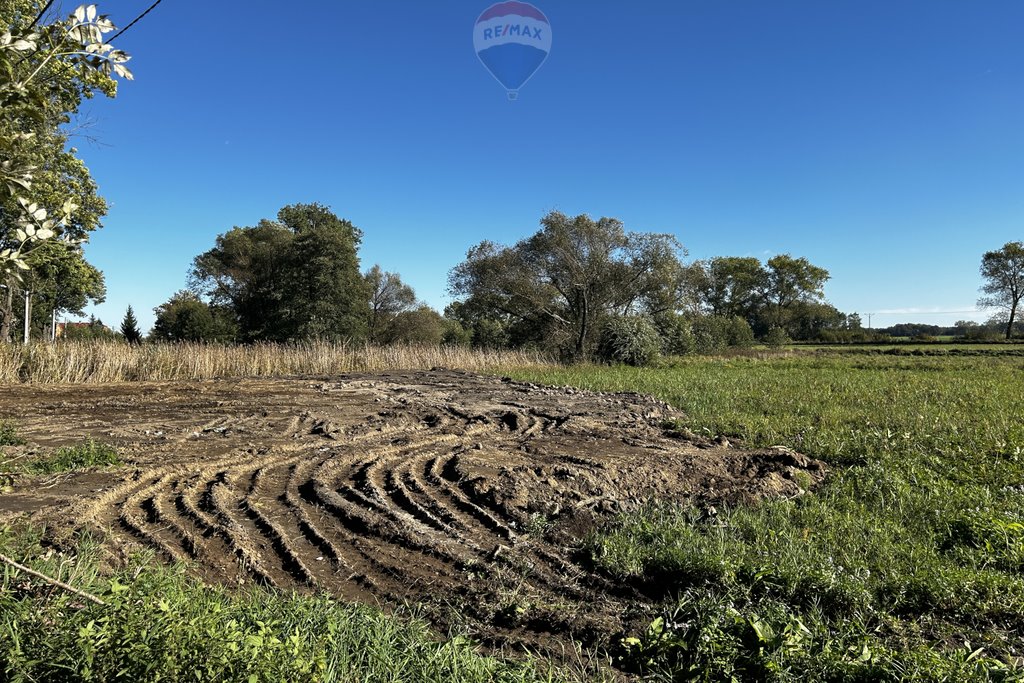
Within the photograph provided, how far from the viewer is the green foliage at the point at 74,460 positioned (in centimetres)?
508

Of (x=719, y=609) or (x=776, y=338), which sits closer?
(x=719, y=609)

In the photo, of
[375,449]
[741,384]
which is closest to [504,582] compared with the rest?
[375,449]

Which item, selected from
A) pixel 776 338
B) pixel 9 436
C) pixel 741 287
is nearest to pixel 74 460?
pixel 9 436

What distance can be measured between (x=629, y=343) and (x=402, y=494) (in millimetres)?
17794

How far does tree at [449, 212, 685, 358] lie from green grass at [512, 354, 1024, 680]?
67.7 feet

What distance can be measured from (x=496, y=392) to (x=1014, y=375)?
14832 mm

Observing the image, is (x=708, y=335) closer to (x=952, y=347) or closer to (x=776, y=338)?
(x=776, y=338)

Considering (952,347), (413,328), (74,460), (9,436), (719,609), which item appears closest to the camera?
(719,609)

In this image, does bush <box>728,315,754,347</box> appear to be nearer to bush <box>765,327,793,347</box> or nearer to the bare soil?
bush <box>765,327,793,347</box>

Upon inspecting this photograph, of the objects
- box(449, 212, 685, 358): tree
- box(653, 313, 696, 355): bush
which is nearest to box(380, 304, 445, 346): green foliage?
box(449, 212, 685, 358): tree

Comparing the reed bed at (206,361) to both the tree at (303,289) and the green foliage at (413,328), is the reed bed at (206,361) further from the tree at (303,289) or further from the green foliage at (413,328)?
the green foliage at (413,328)

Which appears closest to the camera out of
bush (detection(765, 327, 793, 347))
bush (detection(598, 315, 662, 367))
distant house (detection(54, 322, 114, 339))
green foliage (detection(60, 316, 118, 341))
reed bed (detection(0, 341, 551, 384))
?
reed bed (detection(0, 341, 551, 384))

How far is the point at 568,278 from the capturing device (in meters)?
27.0

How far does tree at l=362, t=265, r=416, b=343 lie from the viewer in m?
39.7
